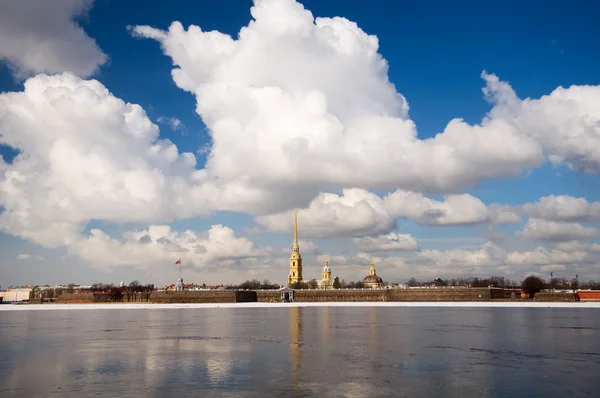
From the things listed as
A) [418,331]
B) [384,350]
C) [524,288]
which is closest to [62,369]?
[384,350]

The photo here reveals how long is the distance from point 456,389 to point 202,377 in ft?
28.9

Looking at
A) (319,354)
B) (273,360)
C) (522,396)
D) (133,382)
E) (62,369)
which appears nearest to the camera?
(522,396)

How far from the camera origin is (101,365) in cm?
2506

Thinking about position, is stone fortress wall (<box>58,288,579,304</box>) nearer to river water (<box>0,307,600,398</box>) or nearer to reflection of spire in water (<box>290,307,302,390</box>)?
river water (<box>0,307,600,398</box>)

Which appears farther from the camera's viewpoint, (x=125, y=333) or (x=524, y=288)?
(x=524, y=288)

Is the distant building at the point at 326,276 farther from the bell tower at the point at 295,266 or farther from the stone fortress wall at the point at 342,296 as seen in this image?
the stone fortress wall at the point at 342,296

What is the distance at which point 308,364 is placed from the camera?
2439 cm

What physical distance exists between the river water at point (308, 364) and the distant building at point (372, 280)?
148 meters

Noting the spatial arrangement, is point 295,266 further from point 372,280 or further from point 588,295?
point 588,295

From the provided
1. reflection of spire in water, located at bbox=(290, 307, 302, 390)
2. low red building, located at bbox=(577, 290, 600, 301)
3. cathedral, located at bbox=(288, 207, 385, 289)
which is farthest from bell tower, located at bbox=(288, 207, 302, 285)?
reflection of spire in water, located at bbox=(290, 307, 302, 390)

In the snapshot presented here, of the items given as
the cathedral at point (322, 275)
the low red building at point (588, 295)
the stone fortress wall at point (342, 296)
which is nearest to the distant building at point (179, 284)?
the stone fortress wall at point (342, 296)

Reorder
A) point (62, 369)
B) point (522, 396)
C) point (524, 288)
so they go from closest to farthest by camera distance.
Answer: point (522, 396) → point (62, 369) → point (524, 288)

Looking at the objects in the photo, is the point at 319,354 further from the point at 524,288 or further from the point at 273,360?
the point at 524,288

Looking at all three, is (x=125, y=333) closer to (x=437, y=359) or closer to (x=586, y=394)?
(x=437, y=359)
